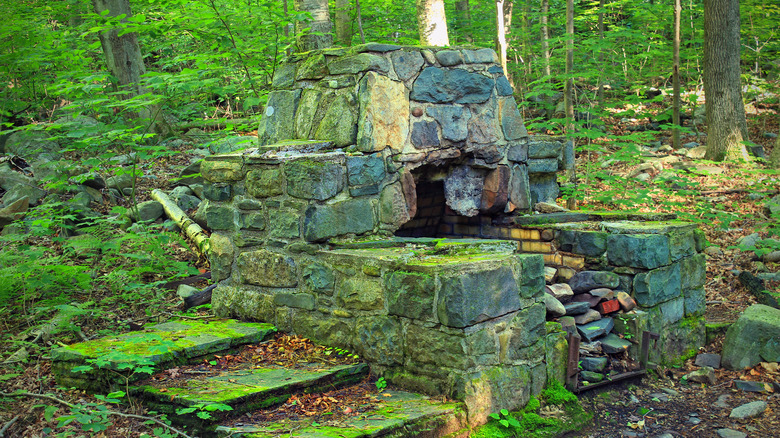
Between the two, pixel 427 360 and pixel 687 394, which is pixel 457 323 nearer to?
pixel 427 360

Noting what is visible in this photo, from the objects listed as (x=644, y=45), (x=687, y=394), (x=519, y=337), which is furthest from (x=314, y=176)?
(x=644, y=45)

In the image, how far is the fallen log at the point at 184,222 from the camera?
615 cm

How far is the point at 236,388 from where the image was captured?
3131 mm

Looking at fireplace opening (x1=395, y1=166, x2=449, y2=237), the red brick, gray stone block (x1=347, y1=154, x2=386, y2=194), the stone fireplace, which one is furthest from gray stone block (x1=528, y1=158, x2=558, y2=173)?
gray stone block (x1=347, y1=154, x2=386, y2=194)

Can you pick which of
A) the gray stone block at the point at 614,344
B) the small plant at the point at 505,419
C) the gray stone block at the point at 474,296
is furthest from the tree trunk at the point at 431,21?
the small plant at the point at 505,419

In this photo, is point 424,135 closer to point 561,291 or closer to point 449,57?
point 449,57

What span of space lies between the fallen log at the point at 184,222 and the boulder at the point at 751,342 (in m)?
4.85

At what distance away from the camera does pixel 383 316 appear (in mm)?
3518

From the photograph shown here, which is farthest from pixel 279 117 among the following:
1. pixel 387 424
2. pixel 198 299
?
pixel 387 424

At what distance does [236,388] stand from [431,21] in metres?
4.92

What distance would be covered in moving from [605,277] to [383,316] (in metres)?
2.13

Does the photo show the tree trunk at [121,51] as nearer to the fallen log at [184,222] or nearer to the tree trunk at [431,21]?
the fallen log at [184,222]

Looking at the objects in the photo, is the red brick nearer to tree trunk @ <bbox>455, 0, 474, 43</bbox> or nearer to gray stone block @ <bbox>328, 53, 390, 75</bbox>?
gray stone block @ <bbox>328, 53, 390, 75</bbox>

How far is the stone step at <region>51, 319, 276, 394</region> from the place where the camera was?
3227mm
